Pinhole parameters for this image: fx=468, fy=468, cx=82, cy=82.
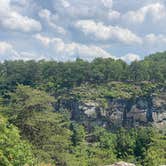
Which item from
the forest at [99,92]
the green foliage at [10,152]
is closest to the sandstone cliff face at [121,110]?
the forest at [99,92]

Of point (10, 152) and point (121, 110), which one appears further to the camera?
point (121, 110)

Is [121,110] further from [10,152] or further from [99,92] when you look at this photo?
[10,152]

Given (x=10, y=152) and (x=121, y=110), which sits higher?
(x=10, y=152)

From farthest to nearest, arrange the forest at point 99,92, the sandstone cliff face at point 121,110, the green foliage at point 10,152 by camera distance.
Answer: the sandstone cliff face at point 121,110, the forest at point 99,92, the green foliage at point 10,152

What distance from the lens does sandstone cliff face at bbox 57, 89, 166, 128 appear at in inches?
4227

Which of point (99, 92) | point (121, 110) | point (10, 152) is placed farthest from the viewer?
point (99, 92)

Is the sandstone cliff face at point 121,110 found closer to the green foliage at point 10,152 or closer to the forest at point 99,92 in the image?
the forest at point 99,92

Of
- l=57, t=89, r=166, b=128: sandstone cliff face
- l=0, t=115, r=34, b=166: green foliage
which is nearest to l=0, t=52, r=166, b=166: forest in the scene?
l=57, t=89, r=166, b=128: sandstone cliff face

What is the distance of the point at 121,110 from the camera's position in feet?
A: 363

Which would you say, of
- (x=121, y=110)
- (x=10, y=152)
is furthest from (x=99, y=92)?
(x=10, y=152)

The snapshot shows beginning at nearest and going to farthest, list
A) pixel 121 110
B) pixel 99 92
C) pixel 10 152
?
pixel 10 152, pixel 121 110, pixel 99 92

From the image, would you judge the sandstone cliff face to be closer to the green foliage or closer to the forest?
the forest

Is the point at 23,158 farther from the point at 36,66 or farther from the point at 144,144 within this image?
the point at 36,66

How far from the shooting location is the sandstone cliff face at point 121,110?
107 metres
